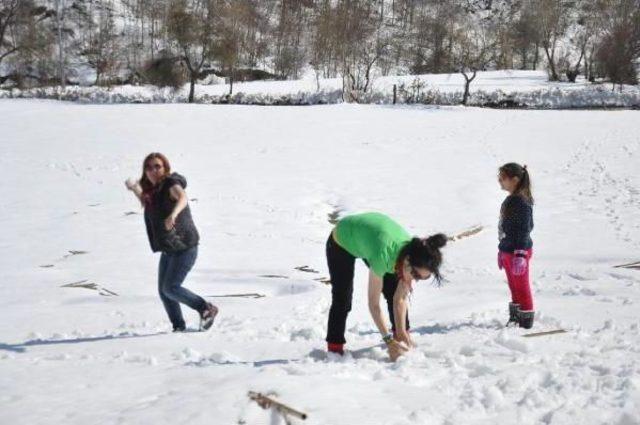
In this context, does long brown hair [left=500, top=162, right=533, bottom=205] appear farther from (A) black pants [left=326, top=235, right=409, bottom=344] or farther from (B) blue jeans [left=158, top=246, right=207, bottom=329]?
(B) blue jeans [left=158, top=246, right=207, bottom=329]

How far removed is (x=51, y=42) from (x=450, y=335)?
172 feet

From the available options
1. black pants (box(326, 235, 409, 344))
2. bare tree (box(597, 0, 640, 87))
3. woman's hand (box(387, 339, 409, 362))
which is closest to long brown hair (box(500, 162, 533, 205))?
black pants (box(326, 235, 409, 344))

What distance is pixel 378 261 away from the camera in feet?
12.2

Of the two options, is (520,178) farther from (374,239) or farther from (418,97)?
(418,97)

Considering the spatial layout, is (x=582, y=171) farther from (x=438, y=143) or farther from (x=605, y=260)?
(x=605, y=260)

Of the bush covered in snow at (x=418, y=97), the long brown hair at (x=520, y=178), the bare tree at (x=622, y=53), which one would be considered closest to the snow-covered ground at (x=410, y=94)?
the bush covered in snow at (x=418, y=97)

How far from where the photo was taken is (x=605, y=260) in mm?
8266

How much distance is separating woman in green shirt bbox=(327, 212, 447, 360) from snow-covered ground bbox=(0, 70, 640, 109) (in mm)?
32645

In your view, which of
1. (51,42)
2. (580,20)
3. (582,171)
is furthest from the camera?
(580,20)

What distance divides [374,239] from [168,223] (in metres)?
1.92

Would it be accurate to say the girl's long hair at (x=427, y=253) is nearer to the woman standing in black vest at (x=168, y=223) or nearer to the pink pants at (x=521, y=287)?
the pink pants at (x=521, y=287)

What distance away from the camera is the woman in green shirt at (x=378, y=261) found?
3531mm

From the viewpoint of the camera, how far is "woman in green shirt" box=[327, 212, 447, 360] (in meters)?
3.53

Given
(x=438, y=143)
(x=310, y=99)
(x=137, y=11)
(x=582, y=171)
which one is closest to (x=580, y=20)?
(x=310, y=99)
